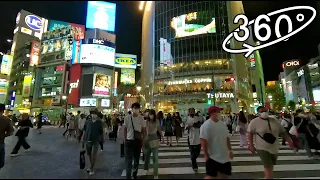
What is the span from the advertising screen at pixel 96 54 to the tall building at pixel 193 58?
44.3ft

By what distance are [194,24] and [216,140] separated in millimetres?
50756

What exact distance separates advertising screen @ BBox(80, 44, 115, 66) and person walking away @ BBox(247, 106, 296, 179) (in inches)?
2185

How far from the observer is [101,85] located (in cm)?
5594

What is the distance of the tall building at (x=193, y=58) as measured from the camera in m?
46.7

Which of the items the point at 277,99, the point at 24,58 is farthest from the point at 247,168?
the point at 24,58

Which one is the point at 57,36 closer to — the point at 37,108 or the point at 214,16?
the point at 37,108

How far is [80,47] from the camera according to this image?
5488cm

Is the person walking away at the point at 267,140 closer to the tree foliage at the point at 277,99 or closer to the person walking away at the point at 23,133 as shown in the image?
the person walking away at the point at 23,133

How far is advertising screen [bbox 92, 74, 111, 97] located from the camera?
54.6 m

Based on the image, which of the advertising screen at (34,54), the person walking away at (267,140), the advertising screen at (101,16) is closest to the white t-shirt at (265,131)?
the person walking away at (267,140)

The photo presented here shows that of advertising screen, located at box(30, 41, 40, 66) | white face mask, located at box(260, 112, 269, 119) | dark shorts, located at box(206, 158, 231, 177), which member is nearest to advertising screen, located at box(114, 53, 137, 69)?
advertising screen, located at box(30, 41, 40, 66)

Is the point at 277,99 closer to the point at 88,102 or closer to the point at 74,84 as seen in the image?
the point at 88,102

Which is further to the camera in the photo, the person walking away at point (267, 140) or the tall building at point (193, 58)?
the tall building at point (193, 58)

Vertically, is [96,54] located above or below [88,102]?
above
